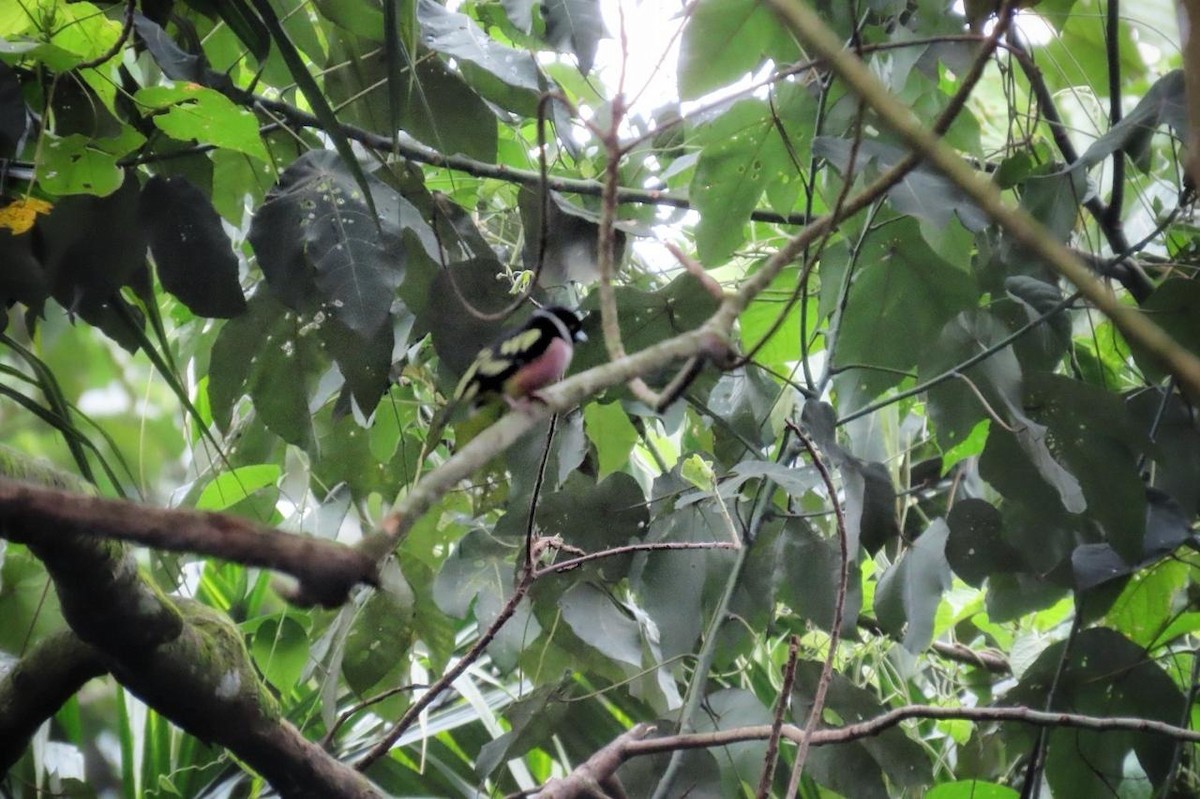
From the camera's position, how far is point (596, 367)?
114 cm

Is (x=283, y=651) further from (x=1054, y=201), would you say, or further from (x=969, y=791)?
(x=1054, y=201)

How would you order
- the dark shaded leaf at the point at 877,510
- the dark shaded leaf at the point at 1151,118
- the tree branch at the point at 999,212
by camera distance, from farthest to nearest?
the dark shaded leaf at the point at 877,510 → the dark shaded leaf at the point at 1151,118 → the tree branch at the point at 999,212

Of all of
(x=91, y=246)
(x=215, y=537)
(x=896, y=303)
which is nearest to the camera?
(x=215, y=537)

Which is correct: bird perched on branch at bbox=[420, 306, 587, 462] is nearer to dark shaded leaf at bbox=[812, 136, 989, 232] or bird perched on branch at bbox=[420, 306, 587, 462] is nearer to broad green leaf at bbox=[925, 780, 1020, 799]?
dark shaded leaf at bbox=[812, 136, 989, 232]

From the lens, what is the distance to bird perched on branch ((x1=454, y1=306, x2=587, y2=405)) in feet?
5.06

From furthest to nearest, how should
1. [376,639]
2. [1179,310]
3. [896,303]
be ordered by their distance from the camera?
[376,639] < [896,303] < [1179,310]

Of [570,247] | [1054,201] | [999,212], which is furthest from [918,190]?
[999,212]

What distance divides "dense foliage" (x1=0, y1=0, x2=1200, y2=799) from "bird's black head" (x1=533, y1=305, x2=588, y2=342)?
27 mm

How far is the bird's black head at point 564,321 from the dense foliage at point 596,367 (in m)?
0.03

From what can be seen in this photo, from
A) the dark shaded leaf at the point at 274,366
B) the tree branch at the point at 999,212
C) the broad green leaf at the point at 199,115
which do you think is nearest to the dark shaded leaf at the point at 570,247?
the dark shaded leaf at the point at 274,366

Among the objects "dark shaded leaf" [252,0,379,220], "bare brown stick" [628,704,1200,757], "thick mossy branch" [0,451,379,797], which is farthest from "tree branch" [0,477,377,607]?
"dark shaded leaf" [252,0,379,220]

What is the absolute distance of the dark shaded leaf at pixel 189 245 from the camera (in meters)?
1.48

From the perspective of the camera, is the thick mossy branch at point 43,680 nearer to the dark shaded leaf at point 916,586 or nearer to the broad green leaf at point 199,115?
the broad green leaf at point 199,115

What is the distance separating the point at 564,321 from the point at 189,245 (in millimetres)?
563
